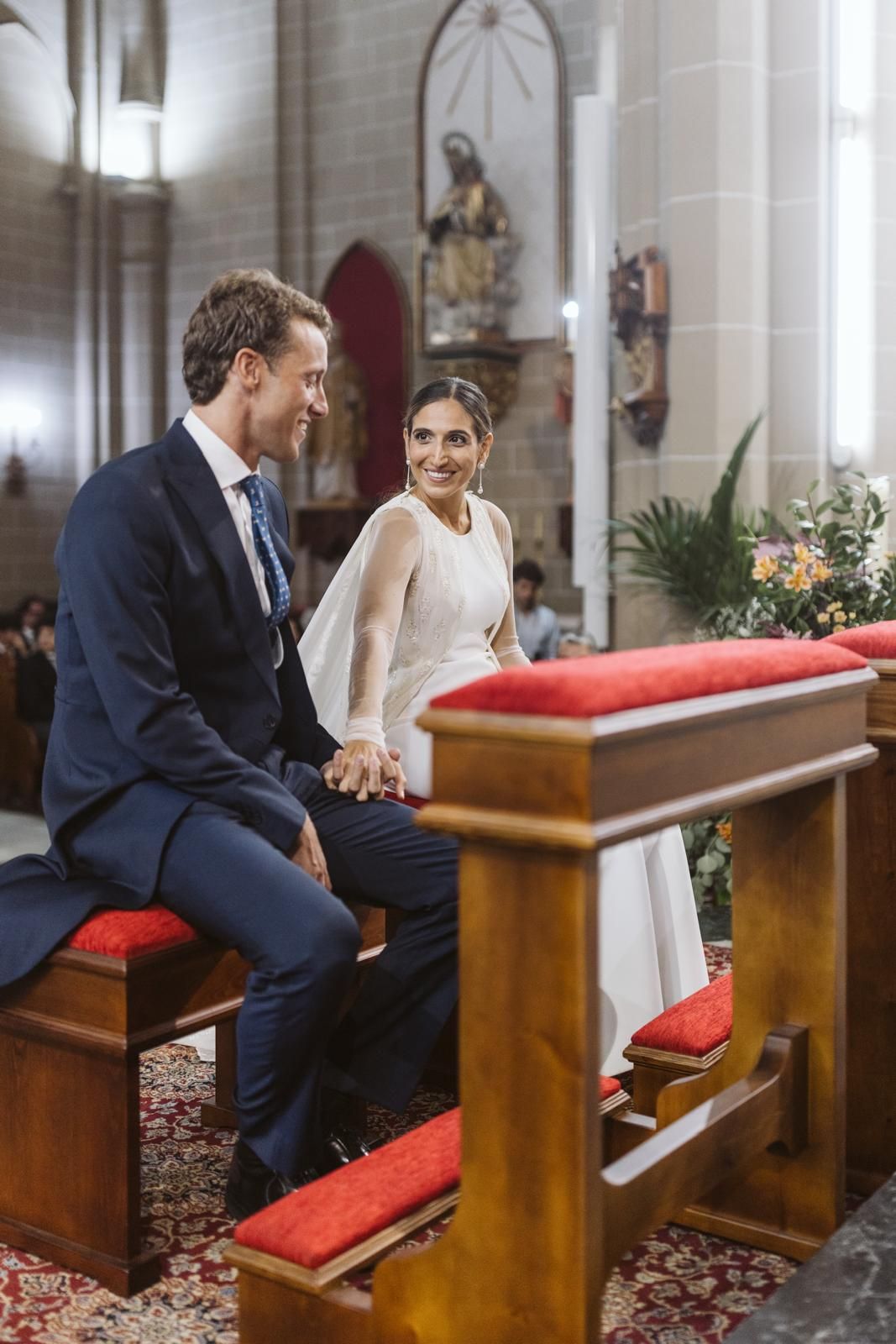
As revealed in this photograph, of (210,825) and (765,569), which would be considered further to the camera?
(765,569)

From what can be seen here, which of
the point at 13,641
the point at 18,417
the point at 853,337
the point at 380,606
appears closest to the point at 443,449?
the point at 380,606

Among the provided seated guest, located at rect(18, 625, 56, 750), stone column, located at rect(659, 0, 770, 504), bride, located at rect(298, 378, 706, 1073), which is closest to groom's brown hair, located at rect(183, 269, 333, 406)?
bride, located at rect(298, 378, 706, 1073)

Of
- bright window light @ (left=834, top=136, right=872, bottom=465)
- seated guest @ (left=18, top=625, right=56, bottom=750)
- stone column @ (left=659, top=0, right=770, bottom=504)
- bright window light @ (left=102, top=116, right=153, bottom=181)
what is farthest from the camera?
bright window light @ (left=102, top=116, right=153, bottom=181)

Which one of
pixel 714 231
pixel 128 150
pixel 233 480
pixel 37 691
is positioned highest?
pixel 128 150

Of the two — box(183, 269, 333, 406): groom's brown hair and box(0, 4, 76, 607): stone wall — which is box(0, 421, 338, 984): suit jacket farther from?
box(0, 4, 76, 607): stone wall

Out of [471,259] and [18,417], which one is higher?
[471,259]

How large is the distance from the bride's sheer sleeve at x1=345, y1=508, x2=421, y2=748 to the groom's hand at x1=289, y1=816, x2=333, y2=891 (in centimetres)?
49

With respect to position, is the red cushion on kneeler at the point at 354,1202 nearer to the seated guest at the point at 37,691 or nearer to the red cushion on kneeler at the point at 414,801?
the red cushion on kneeler at the point at 414,801

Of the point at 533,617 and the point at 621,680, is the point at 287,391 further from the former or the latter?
the point at 533,617

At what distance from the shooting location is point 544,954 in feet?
5.16

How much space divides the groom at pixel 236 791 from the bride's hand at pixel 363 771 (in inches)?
1.3

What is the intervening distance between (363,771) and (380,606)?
1.78ft

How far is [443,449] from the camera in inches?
129

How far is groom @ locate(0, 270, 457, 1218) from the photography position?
89.8 inches
